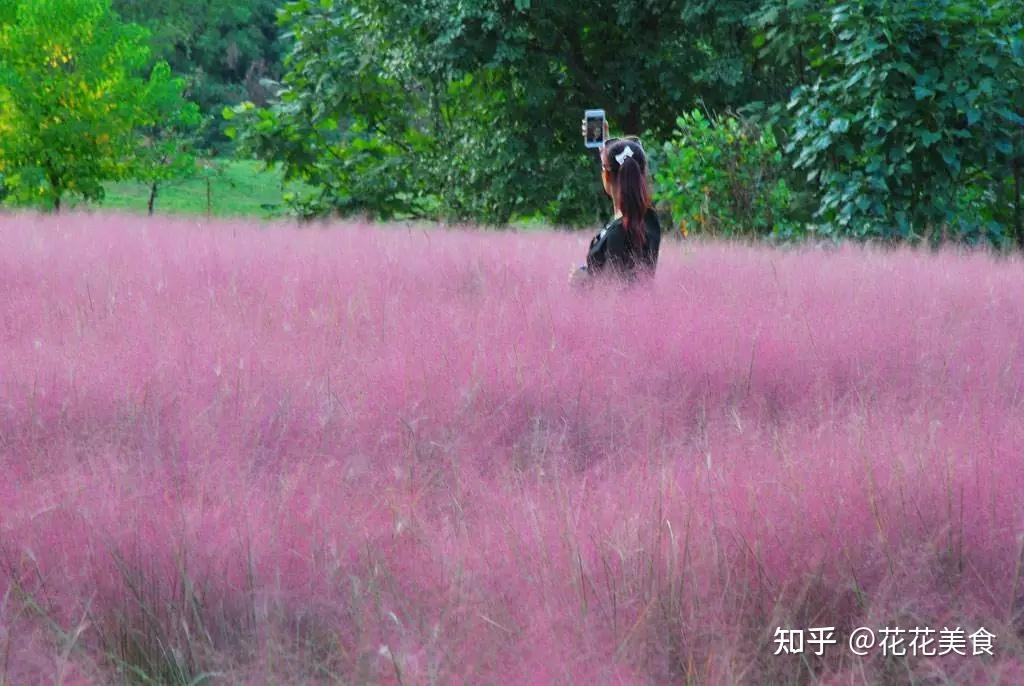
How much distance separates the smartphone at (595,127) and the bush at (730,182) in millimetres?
4739

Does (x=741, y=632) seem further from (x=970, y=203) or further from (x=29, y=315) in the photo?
(x=970, y=203)

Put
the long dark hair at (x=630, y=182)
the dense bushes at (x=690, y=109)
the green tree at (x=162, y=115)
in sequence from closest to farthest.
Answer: the long dark hair at (x=630, y=182) → the dense bushes at (x=690, y=109) → the green tree at (x=162, y=115)

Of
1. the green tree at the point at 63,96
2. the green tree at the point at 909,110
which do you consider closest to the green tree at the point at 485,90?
the green tree at the point at 63,96

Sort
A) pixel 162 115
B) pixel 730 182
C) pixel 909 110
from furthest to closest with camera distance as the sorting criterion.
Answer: pixel 162 115 < pixel 730 182 < pixel 909 110

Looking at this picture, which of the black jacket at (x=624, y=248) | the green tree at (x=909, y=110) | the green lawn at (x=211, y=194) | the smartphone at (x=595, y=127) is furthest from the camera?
the green lawn at (x=211, y=194)

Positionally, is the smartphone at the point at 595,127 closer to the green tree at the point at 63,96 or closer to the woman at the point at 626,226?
the woman at the point at 626,226

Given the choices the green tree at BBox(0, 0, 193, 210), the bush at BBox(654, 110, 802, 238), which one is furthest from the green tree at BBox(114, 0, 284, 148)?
the bush at BBox(654, 110, 802, 238)

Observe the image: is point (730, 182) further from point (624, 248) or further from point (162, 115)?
point (162, 115)

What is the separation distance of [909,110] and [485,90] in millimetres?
7033

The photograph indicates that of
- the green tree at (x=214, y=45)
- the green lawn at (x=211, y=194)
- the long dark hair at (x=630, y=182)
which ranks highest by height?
the green tree at (x=214, y=45)

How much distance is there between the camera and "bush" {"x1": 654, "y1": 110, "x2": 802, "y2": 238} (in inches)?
421

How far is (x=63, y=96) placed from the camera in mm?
13930

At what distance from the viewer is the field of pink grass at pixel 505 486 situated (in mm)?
2240

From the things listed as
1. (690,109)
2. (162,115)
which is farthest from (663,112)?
(162,115)
